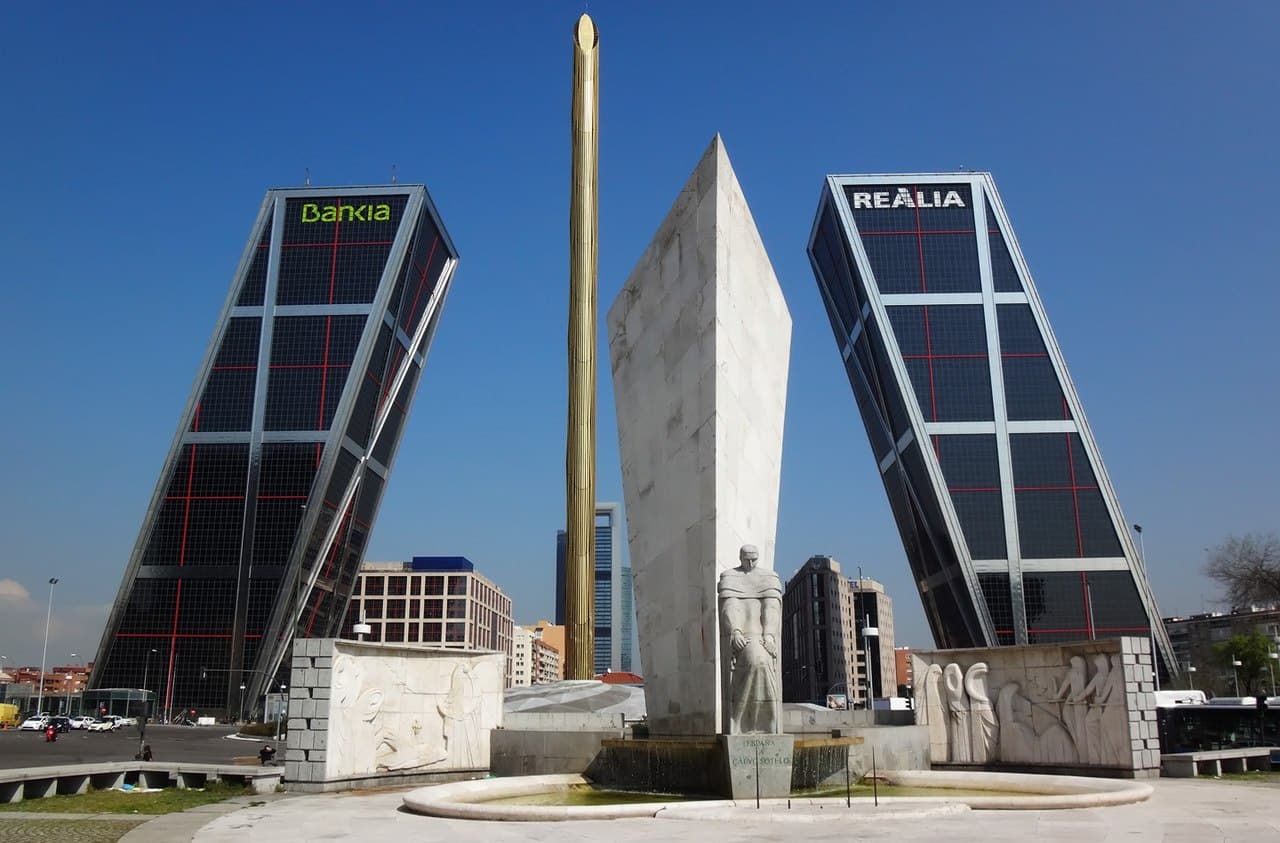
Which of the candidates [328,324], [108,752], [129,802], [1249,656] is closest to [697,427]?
[129,802]

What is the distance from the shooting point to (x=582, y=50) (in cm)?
3025

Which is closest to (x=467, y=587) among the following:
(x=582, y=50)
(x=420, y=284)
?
(x=420, y=284)

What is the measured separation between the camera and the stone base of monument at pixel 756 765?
33.9ft

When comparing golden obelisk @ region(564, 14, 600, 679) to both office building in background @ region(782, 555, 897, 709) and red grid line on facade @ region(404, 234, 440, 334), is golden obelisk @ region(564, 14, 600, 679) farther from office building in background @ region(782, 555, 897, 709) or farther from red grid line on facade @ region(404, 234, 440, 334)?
office building in background @ region(782, 555, 897, 709)

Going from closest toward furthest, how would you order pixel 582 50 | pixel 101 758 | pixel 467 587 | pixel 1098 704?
1. pixel 1098 704
2. pixel 101 758
3. pixel 582 50
4. pixel 467 587

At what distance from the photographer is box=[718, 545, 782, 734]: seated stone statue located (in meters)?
10.6

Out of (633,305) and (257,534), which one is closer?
(633,305)

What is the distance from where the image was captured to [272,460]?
60.9 meters

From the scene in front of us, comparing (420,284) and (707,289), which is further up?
(420,284)

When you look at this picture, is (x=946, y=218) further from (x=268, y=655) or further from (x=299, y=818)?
(x=299, y=818)

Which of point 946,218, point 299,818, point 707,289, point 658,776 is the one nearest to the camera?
point 299,818

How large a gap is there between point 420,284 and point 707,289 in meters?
58.3

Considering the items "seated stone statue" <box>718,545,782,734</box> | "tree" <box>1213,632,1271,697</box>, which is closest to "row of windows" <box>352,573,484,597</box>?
"tree" <box>1213,632,1271,697</box>

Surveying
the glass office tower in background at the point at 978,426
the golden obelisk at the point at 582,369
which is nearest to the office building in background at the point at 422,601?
the glass office tower in background at the point at 978,426
